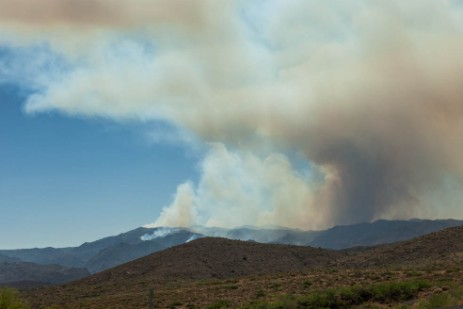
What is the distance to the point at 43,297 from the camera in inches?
2990

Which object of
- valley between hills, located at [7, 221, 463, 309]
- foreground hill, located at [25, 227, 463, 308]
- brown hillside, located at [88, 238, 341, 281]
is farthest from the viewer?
brown hillside, located at [88, 238, 341, 281]

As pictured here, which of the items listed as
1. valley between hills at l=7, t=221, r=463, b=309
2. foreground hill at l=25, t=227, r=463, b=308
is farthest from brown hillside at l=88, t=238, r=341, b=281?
valley between hills at l=7, t=221, r=463, b=309

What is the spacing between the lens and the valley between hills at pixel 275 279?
127 ft

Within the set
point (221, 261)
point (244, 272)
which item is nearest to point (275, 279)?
point (244, 272)

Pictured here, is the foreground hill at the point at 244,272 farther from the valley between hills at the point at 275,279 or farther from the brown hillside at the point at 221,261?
the valley between hills at the point at 275,279

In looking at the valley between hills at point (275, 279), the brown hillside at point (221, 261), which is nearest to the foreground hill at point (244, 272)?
the brown hillside at point (221, 261)

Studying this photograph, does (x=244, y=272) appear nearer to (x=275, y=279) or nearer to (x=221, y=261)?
(x=221, y=261)

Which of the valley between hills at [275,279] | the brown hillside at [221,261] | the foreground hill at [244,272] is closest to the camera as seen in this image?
the valley between hills at [275,279]

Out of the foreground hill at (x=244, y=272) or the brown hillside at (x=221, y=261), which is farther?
the brown hillside at (x=221, y=261)

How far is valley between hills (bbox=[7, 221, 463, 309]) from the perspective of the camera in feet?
127

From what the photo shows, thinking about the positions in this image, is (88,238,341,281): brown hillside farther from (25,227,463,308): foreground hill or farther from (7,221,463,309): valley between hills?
(7,221,463,309): valley between hills

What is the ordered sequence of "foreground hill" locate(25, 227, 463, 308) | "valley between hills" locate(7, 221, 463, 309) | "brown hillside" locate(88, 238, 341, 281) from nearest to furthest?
"valley between hills" locate(7, 221, 463, 309) → "foreground hill" locate(25, 227, 463, 308) → "brown hillside" locate(88, 238, 341, 281)

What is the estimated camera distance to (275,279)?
63969 mm

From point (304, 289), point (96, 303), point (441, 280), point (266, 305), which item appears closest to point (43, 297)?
point (96, 303)
